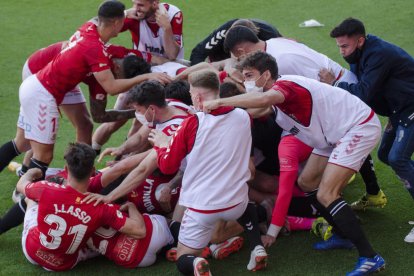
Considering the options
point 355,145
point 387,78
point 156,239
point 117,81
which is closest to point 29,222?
point 156,239

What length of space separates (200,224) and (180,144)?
56cm

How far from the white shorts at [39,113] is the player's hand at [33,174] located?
45cm

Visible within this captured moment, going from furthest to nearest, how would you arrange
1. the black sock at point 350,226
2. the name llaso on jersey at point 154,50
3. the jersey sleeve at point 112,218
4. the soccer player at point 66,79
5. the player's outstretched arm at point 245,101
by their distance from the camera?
1. the name llaso on jersey at point 154,50
2. the soccer player at point 66,79
3. the jersey sleeve at point 112,218
4. the black sock at point 350,226
5. the player's outstretched arm at point 245,101

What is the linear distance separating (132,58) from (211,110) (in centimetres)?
178

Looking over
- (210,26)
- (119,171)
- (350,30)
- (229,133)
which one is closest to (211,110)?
(229,133)

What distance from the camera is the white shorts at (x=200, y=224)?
14.9 ft

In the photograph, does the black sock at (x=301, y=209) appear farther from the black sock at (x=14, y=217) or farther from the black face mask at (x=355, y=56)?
the black sock at (x=14, y=217)

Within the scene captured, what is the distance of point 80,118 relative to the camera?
646cm

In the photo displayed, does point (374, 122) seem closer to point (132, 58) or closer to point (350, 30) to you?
point (350, 30)

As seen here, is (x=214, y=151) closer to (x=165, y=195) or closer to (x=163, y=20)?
(x=165, y=195)

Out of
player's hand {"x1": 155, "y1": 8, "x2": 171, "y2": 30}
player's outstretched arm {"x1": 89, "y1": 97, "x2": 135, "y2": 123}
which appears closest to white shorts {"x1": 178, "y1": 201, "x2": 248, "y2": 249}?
player's outstretched arm {"x1": 89, "y1": 97, "x2": 135, "y2": 123}

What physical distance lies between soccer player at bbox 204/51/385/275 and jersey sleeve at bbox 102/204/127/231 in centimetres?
131

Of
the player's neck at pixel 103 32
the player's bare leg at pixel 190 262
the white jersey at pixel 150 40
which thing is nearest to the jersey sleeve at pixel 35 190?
the player's bare leg at pixel 190 262

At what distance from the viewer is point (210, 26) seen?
11.2m
